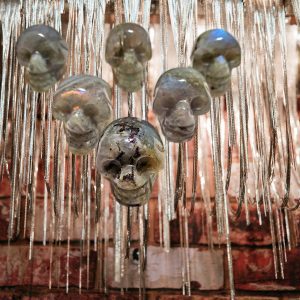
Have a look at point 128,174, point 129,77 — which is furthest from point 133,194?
point 129,77

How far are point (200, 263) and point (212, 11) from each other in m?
0.57

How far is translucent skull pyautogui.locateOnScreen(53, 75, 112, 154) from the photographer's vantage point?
1.82 feet

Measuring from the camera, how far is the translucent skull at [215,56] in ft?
1.87

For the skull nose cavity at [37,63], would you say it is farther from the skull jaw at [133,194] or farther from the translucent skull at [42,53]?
the skull jaw at [133,194]

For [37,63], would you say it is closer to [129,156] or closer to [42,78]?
[42,78]

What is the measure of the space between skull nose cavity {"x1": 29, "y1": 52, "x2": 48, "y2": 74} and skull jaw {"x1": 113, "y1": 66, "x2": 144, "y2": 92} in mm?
84

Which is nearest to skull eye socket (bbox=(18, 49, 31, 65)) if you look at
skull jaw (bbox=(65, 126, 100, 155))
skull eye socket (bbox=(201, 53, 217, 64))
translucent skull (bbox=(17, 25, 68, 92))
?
translucent skull (bbox=(17, 25, 68, 92))

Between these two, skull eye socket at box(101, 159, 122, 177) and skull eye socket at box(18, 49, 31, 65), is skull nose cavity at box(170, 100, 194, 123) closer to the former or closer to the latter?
skull eye socket at box(101, 159, 122, 177)

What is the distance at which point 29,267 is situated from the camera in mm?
1143

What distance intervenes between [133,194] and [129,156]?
51 mm

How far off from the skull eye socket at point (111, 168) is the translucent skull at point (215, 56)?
15 cm

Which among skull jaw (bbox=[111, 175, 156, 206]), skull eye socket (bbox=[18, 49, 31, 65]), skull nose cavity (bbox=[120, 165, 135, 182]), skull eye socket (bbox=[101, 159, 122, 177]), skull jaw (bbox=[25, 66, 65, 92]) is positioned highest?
skull eye socket (bbox=[18, 49, 31, 65])

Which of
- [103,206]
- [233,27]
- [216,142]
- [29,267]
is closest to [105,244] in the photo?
[103,206]

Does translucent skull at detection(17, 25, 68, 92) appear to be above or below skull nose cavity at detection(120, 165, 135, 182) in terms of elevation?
above
